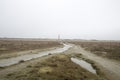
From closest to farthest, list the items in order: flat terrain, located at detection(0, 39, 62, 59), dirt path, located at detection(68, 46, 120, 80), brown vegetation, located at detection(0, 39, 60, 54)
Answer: dirt path, located at detection(68, 46, 120, 80) < flat terrain, located at detection(0, 39, 62, 59) < brown vegetation, located at detection(0, 39, 60, 54)

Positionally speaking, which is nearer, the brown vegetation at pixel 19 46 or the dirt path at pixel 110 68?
the dirt path at pixel 110 68

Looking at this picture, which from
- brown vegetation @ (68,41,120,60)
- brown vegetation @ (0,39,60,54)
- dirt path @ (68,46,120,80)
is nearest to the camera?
dirt path @ (68,46,120,80)

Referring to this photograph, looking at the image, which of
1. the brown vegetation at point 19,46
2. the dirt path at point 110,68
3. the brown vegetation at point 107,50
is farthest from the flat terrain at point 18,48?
the dirt path at point 110,68

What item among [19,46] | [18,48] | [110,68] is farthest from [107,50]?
[19,46]

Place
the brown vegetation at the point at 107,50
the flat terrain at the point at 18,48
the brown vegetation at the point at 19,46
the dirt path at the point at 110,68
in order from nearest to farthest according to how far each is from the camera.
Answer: the dirt path at the point at 110,68
the brown vegetation at the point at 107,50
the flat terrain at the point at 18,48
the brown vegetation at the point at 19,46

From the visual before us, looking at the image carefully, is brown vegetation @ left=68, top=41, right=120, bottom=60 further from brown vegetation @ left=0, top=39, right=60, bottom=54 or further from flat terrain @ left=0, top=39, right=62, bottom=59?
Result: brown vegetation @ left=0, top=39, right=60, bottom=54

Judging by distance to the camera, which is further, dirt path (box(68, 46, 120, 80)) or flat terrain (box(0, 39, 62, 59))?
flat terrain (box(0, 39, 62, 59))

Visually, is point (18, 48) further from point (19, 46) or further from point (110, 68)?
point (110, 68)

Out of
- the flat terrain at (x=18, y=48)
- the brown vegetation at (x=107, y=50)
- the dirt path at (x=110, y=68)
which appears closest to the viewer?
the dirt path at (x=110, y=68)

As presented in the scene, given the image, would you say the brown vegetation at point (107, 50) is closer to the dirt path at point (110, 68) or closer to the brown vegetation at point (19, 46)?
the dirt path at point (110, 68)

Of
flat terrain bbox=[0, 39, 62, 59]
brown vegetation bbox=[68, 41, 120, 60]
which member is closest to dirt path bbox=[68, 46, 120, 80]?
brown vegetation bbox=[68, 41, 120, 60]

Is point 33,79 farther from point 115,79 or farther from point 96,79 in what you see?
point 115,79

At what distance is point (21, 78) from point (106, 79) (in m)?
10.8

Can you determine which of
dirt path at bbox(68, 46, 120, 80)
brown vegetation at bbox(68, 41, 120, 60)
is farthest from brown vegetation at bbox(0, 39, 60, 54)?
dirt path at bbox(68, 46, 120, 80)
